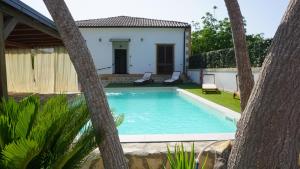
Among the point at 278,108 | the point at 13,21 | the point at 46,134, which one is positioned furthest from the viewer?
the point at 13,21

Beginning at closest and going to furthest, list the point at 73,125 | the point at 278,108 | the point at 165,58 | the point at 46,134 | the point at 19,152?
the point at 278,108 → the point at 19,152 → the point at 46,134 → the point at 73,125 → the point at 165,58

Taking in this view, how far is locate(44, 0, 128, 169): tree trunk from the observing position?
131 inches

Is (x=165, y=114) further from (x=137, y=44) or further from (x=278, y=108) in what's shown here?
(x=137, y=44)

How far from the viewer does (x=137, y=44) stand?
100 ft

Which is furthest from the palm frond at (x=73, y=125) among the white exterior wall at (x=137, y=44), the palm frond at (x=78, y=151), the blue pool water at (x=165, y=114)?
the white exterior wall at (x=137, y=44)

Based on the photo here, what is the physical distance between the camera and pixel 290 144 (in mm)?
2670

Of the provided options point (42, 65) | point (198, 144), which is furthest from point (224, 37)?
point (198, 144)

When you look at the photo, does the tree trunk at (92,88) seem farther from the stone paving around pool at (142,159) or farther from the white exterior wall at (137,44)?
the white exterior wall at (137,44)

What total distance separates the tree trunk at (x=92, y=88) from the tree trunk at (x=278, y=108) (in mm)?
1194

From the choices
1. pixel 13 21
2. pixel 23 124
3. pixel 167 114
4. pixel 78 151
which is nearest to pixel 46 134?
A: pixel 23 124

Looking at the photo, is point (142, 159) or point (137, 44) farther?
point (137, 44)

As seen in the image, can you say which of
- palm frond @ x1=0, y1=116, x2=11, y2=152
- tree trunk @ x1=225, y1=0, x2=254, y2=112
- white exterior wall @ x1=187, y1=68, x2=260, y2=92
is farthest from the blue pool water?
palm frond @ x1=0, y1=116, x2=11, y2=152

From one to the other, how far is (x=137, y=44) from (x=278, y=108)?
1113 inches

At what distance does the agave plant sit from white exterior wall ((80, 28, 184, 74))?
2658 centimetres
